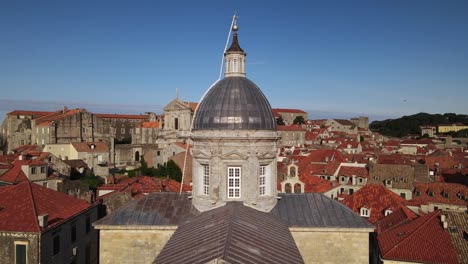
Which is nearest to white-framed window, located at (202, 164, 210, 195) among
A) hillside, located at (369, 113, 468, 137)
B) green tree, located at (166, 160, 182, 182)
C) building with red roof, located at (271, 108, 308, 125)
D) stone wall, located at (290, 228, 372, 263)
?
stone wall, located at (290, 228, 372, 263)

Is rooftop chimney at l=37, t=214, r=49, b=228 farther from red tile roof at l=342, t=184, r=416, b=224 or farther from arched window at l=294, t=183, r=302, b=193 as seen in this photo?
red tile roof at l=342, t=184, r=416, b=224

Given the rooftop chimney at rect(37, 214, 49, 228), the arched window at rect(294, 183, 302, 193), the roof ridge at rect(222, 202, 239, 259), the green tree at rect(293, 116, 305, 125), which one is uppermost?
the green tree at rect(293, 116, 305, 125)

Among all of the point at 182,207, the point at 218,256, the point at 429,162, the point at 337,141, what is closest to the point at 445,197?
the point at 429,162

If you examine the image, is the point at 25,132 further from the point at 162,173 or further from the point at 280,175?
the point at 280,175

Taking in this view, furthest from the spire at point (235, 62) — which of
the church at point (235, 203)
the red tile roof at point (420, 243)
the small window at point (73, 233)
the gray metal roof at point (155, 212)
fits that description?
the small window at point (73, 233)

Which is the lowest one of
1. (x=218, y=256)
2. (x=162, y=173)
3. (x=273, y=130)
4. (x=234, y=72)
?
(x=162, y=173)

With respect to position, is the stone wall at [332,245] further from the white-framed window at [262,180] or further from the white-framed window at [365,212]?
the white-framed window at [365,212]

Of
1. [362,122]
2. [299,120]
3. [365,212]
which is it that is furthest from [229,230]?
[362,122]
